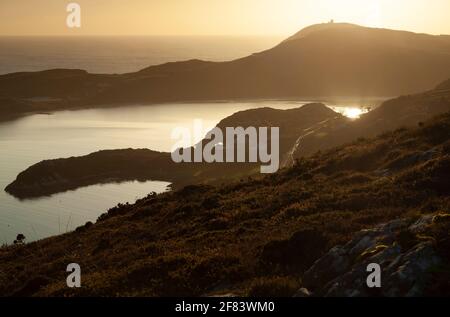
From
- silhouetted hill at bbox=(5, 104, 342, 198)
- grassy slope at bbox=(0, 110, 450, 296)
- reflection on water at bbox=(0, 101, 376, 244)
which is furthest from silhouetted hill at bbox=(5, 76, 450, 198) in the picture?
grassy slope at bbox=(0, 110, 450, 296)

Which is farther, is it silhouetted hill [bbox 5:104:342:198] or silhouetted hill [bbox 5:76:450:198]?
silhouetted hill [bbox 5:104:342:198]

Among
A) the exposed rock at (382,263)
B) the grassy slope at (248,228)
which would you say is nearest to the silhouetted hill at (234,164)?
the grassy slope at (248,228)

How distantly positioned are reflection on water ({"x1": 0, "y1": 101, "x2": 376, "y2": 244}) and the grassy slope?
40002 millimetres

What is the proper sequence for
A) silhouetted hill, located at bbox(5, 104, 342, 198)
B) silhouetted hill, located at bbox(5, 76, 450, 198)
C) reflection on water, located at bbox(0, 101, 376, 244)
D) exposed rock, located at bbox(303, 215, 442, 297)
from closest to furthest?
exposed rock, located at bbox(303, 215, 442, 297) < reflection on water, located at bbox(0, 101, 376, 244) < silhouetted hill, located at bbox(5, 76, 450, 198) < silhouetted hill, located at bbox(5, 104, 342, 198)

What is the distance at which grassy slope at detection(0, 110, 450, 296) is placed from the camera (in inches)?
786

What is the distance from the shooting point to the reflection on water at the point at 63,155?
81.7 metres

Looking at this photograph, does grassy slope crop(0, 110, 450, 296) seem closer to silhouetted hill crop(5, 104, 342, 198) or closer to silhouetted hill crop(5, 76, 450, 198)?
silhouetted hill crop(5, 76, 450, 198)

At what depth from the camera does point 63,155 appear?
451ft

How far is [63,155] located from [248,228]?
11944 centimetres

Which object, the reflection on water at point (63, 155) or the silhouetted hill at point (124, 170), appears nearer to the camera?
the reflection on water at point (63, 155)

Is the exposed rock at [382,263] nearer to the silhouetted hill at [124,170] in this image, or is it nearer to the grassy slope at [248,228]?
the grassy slope at [248,228]

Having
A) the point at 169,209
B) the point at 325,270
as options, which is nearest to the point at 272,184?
the point at 169,209

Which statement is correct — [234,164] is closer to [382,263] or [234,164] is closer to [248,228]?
[248,228]

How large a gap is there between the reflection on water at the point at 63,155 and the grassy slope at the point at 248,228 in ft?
131
